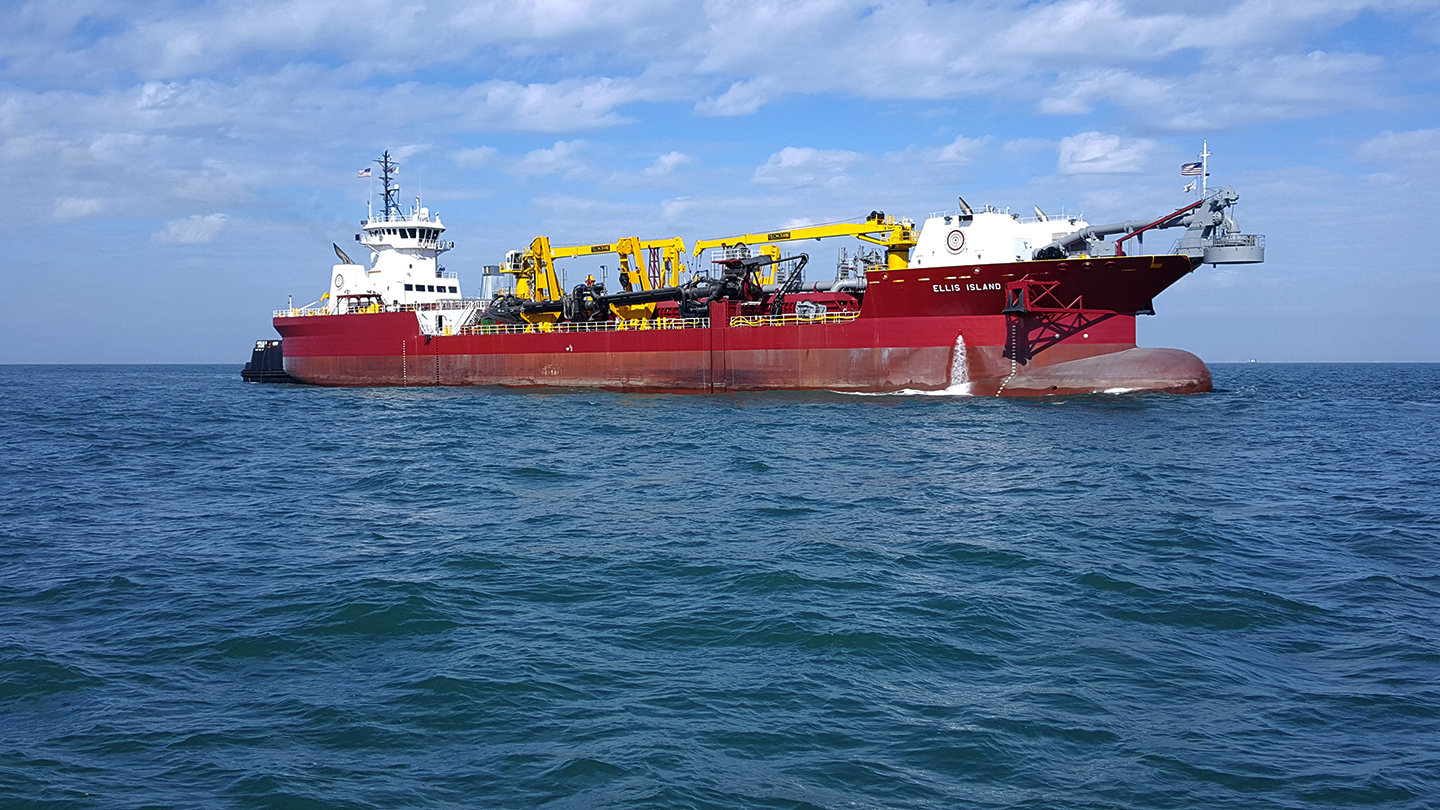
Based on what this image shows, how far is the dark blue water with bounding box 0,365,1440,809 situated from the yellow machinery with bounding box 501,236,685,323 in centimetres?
2222

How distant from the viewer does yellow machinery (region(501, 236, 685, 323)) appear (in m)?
40.0

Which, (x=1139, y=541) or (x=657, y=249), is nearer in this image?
(x=1139, y=541)

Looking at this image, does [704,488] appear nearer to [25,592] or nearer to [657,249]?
[25,592]

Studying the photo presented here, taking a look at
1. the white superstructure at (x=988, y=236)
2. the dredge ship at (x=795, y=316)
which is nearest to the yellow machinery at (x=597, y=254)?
the dredge ship at (x=795, y=316)

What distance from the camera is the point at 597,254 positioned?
42.5 metres

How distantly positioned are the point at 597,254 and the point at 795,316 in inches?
504

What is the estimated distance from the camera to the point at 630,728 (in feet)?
22.2

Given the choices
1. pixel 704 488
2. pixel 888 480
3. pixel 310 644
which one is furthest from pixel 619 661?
pixel 888 480

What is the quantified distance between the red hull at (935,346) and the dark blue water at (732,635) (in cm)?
985

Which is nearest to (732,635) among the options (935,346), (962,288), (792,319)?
(962,288)

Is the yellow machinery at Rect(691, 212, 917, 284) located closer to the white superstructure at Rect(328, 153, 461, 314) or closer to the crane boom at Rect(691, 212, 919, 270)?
the crane boom at Rect(691, 212, 919, 270)

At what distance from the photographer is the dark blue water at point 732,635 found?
20.2ft

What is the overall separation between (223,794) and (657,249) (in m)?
36.1

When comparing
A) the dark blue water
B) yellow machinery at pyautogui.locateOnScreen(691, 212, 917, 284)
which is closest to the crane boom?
yellow machinery at pyautogui.locateOnScreen(691, 212, 917, 284)
